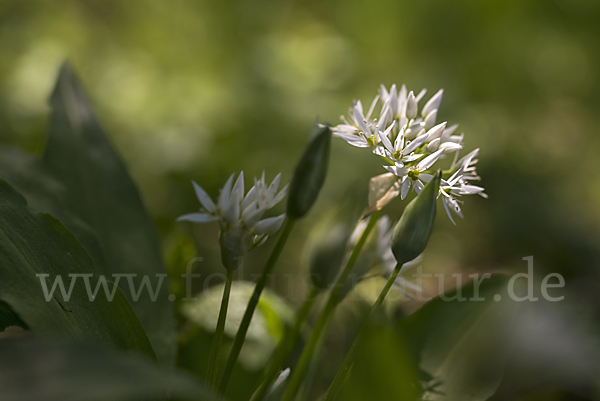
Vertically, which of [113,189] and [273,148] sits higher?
[273,148]

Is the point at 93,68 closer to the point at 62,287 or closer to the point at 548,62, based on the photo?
the point at 62,287

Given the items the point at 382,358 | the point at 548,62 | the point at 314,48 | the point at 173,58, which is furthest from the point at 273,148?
the point at 548,62

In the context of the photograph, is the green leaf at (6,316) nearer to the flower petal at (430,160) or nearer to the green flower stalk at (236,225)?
the green flower stalk at (236,225)

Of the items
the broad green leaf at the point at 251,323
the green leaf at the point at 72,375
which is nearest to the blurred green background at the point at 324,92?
the broad green leaf at the point at 251,323

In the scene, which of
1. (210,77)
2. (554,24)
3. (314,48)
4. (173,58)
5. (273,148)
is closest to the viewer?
(273,148)

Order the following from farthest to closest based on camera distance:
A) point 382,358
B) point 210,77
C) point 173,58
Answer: point 173,58 < point 210,77 < point 382,358

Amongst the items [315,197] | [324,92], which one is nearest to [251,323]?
[315,197]

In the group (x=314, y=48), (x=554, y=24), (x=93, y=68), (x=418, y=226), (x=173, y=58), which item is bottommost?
(x=418, y=226)

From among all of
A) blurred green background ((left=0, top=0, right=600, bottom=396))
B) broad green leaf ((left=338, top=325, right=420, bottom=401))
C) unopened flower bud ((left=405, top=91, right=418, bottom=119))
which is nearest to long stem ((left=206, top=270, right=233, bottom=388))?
broad green leaf ((left=338, top=325, right=420, bottom=401))
